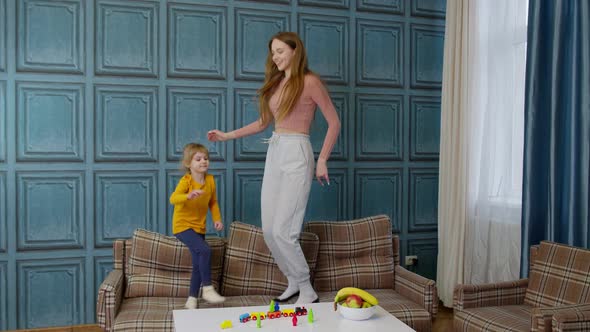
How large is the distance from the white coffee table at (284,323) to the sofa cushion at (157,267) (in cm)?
65

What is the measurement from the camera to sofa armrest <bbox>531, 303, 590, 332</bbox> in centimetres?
232

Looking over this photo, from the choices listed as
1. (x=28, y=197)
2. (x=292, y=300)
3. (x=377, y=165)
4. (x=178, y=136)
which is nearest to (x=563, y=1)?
(x=377, y=165)

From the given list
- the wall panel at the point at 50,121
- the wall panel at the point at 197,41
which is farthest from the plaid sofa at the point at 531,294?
the wall panel at the point at 50,121

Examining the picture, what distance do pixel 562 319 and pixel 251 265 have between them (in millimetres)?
1627

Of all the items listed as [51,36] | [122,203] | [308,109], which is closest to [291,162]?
[308,109]

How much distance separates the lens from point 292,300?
122 inches

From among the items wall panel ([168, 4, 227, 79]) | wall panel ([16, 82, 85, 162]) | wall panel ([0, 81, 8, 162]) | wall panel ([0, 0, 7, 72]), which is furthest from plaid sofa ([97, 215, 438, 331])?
wall panel ([0, 0, 7, 72])

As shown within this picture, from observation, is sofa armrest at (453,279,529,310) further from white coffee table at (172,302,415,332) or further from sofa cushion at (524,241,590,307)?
white coffee table at (172,302,415,332)

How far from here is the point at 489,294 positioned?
119 inches

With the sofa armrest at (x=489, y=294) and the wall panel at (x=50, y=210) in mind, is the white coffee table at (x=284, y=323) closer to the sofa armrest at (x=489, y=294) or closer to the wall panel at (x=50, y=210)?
the sofa armrest at (x=489, y=294)

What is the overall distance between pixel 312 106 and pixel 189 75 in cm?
112

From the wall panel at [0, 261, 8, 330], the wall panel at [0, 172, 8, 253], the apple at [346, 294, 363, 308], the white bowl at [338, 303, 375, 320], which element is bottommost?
the wall panel at [0, 261, 8, 330]

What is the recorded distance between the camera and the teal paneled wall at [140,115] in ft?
11.7

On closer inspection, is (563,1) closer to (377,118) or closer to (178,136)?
(377,118)
